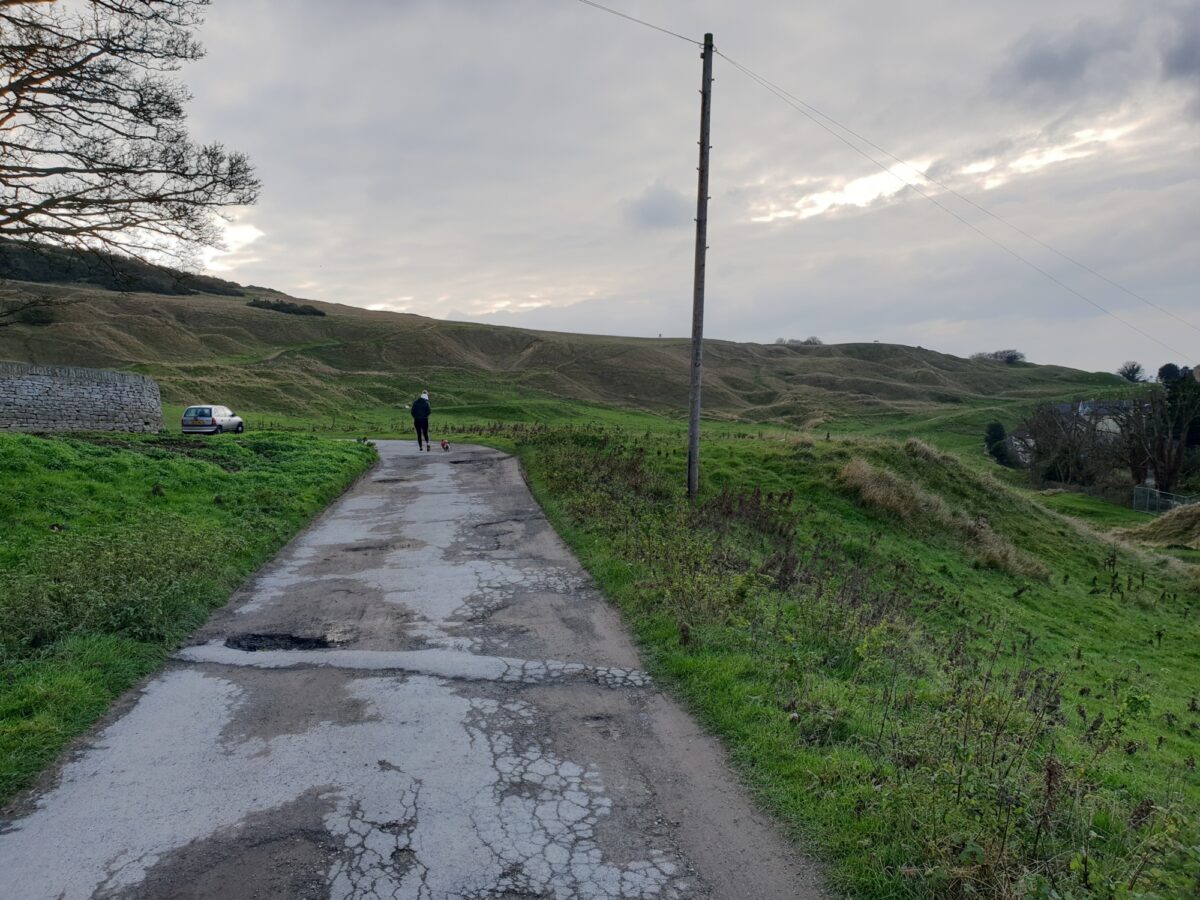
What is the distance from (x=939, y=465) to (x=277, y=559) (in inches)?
901

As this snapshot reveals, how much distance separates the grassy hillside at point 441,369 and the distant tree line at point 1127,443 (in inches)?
730

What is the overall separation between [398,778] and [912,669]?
5.38 metres

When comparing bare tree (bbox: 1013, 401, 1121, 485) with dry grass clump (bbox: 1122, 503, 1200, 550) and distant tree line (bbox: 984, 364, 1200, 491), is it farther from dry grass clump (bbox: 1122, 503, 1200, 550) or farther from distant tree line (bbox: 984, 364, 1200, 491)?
dry grass clump (bbox: 1122, 503, 1200, 550)

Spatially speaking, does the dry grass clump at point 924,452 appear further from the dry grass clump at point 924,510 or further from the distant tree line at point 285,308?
the distant tree line at point 285,308

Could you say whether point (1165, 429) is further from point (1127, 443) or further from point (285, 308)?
point (285, 308)

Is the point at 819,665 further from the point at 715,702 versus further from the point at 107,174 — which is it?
the point at 107,174

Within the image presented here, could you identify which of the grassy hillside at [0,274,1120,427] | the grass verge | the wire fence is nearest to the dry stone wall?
the grass verge

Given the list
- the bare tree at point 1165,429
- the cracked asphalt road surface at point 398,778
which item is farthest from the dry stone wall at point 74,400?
the bare tree at point 1165,429

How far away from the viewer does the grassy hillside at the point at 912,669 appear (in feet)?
13.5

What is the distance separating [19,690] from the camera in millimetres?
5855

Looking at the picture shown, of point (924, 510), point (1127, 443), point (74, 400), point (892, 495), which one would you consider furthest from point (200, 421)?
point (1127, 443)

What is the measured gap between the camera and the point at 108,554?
30.2 ft

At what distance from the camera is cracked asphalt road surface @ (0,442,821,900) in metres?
4.00

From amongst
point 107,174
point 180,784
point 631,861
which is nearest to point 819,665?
point 631,861
